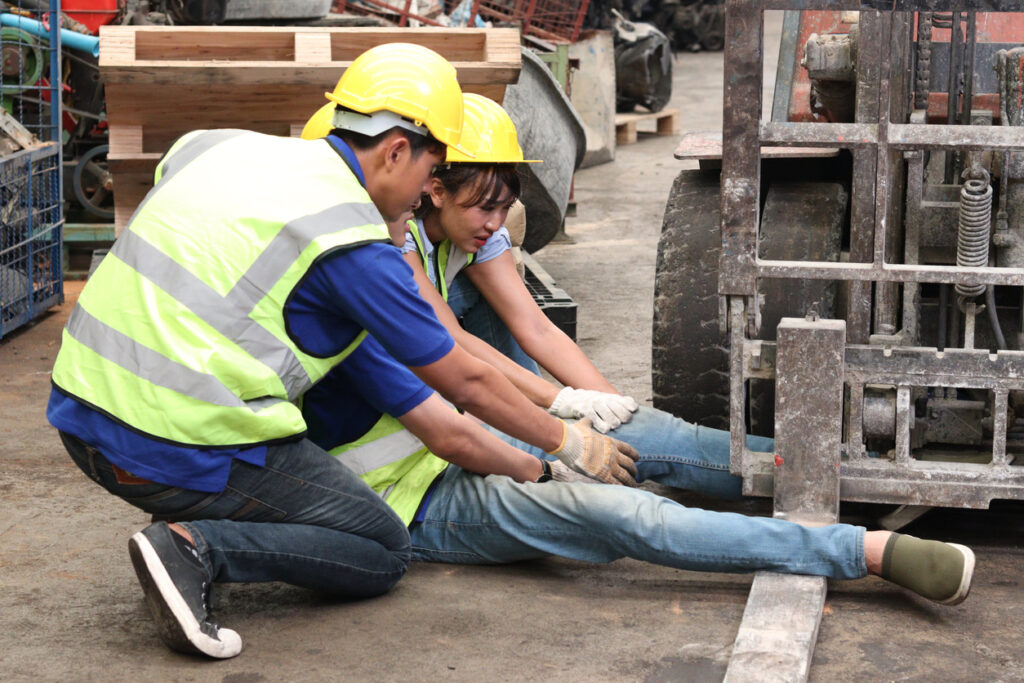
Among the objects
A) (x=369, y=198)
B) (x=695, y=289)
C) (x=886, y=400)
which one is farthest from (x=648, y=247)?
(x=369, y=198)

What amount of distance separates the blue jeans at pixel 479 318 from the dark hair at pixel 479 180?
48 cm

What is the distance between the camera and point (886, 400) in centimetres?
318

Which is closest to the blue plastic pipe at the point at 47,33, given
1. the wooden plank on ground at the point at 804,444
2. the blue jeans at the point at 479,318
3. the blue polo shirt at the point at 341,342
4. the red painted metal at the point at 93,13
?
the red painted metal at the point at 93,13

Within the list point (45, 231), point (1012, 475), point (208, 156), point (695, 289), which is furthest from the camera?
point (45, 231)

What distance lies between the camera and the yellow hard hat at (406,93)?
2.77 metres

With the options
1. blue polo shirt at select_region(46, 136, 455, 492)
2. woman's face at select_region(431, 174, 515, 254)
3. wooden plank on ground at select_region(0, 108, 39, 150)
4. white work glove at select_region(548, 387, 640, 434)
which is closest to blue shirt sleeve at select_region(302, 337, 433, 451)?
blue polo shirt at select_region(46, 136, 455, 492)

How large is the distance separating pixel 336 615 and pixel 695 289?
1.40 meters

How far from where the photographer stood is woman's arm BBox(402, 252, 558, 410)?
338cm

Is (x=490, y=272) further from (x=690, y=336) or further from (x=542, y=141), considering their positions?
(x=542, y=141)

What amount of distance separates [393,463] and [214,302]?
2.24ft

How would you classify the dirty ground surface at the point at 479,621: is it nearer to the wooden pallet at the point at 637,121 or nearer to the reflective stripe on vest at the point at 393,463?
the reflective stripe on vest at the point at 393,463

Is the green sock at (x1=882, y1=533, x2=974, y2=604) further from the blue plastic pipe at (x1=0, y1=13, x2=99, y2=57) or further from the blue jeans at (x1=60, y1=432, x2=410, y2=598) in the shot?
the blue plastic pipe at (x1=0, y1=13, x2=99, y2=57)

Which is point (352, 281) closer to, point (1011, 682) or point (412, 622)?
point (412, 622)

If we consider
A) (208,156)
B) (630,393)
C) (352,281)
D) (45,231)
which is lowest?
(630,393)
